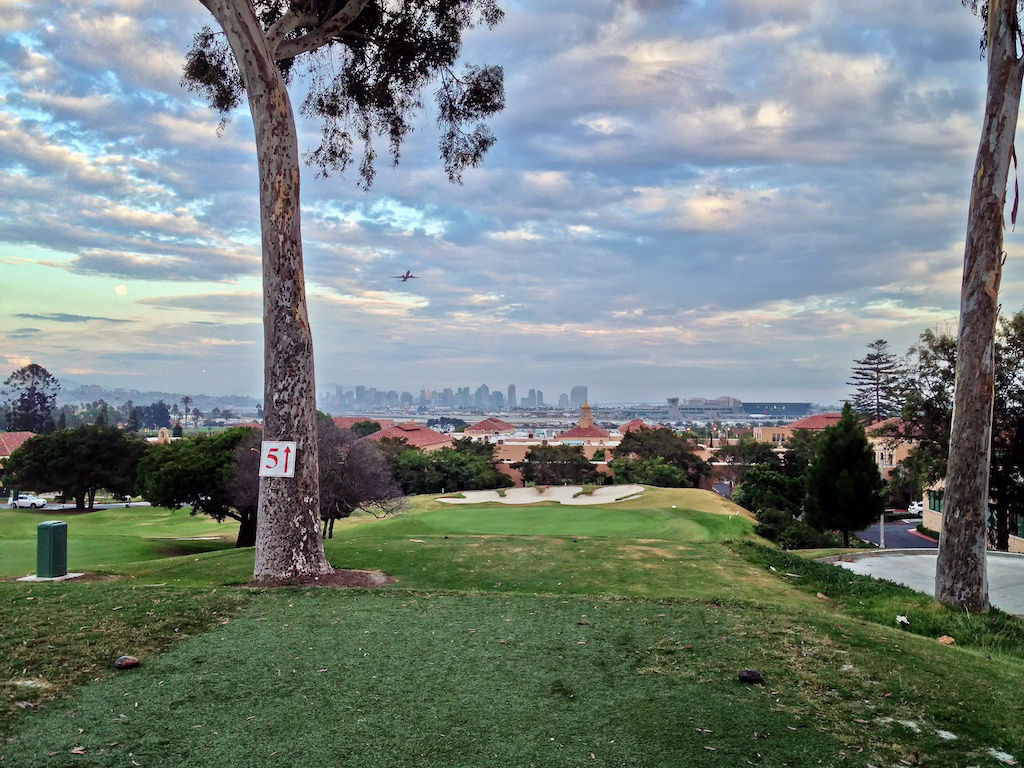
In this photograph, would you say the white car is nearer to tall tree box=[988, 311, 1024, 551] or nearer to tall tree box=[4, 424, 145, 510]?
tall tree box=[4, 424, 145, 510]

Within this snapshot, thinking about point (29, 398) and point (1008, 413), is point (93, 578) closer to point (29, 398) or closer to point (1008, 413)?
point (1008, 413)

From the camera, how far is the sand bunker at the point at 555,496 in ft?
105

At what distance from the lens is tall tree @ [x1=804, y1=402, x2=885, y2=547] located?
2312 cm

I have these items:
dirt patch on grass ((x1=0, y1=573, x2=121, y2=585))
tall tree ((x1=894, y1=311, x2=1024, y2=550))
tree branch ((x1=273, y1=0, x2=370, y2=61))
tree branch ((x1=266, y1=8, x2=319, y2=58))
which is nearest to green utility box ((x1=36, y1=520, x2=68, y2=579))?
dirt patch on grass ((x1=0, y1=573, x2=121, y2=585))

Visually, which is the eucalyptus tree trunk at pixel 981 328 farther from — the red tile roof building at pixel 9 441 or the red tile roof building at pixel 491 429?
the red tile roof building at pixel 491 429

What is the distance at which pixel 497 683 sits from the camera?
417cm

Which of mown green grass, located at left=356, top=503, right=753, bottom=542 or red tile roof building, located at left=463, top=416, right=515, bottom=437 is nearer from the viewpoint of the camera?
mown green grass, located at left=356, top=503, right=753, bottom=542

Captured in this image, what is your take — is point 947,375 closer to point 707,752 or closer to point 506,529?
point 506,529

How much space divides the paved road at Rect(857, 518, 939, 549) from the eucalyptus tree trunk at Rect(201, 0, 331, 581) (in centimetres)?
2670

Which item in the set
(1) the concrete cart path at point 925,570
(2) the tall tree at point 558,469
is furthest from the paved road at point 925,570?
(2) the tall tree at point 558,469

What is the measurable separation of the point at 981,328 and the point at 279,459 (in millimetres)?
8638

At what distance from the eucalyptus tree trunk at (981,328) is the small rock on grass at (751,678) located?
502 cm

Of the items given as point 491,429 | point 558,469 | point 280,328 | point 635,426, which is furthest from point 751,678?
point 491,429

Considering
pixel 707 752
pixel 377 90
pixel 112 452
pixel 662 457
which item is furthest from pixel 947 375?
pixel 112 452
